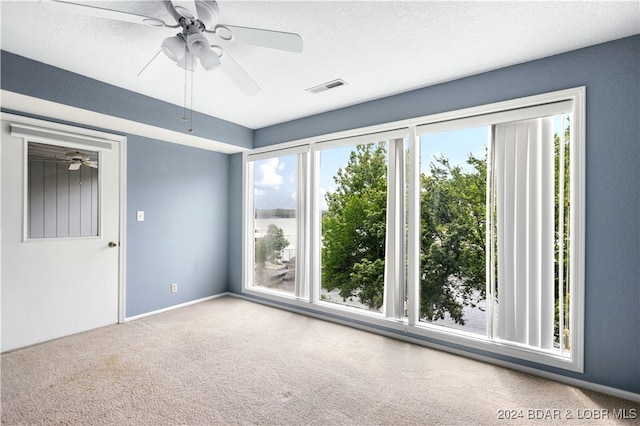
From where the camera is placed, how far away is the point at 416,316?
3031 millimetres

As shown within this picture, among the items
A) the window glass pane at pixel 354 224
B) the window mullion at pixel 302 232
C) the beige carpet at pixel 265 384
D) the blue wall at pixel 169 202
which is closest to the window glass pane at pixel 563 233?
the beige carpet at pixel 265 384

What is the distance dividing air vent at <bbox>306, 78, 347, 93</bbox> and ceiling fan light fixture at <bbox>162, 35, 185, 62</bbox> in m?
1.35

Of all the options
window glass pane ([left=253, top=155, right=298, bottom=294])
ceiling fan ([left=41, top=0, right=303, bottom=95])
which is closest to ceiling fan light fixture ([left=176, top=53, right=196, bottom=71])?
ceiling fan ([left=41, top=0, right=303, bottom=95])

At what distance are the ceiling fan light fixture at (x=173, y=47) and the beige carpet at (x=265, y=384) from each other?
2202 millimetres

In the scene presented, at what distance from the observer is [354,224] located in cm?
367

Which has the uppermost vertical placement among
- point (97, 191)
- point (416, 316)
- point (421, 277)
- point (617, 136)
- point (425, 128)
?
point (425, 128)

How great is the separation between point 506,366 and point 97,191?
4.21 meters

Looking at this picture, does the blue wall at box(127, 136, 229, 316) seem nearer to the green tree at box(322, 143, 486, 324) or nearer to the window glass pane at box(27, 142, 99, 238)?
the window glass pane at box(27, 142, 99, 238)

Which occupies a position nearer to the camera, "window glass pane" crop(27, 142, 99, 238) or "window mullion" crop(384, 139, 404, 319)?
"window glass pane" crop(27, 142, 99, 238)


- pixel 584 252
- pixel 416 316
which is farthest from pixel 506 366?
pixel 584 252

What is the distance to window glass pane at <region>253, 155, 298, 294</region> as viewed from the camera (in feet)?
13.7

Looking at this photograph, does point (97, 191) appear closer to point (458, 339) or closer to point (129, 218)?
point (129, 218)

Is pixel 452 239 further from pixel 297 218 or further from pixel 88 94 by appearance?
pixel 88 94

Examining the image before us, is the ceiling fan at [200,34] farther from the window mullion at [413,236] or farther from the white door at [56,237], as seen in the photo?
the white door at [56,237]
